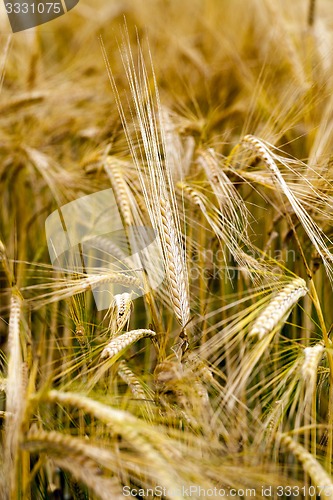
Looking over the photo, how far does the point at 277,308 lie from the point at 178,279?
146 millimetres

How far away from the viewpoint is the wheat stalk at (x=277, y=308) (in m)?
0.62

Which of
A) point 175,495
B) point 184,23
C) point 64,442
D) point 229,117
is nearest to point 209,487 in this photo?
point 175,495

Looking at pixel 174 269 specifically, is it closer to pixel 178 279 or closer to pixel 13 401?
pixel 178 279

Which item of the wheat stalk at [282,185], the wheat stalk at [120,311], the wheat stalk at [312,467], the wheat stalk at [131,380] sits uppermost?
the wheat stalk at [282,185]

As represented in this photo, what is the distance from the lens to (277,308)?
25.8 inches

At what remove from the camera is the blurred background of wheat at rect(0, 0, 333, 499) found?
635mm

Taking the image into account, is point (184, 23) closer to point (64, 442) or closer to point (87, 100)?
point (87, 100)

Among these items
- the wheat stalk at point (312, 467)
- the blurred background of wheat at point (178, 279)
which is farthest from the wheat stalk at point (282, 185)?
the wheat stalk at point (312, 467)

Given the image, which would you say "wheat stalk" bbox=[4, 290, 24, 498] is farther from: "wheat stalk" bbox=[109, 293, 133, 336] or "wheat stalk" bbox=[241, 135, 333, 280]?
"wheat stalk" bbox=[241, 135, 333, 280]

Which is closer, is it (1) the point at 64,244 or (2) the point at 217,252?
(1) the point at 64,244

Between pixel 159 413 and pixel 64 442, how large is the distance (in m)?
0.17

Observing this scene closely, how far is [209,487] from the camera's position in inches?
22.5

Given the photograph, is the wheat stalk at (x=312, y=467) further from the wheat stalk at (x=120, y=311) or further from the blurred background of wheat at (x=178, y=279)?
the wheat stalk at (x=120, y=311)

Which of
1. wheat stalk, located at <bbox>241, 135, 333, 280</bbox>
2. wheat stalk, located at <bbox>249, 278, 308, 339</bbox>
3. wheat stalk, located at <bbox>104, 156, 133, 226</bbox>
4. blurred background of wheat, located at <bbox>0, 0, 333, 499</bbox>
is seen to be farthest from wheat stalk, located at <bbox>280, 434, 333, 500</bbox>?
wheat stalk, located at <bbox>104, 156, 133, 226</bbox>
